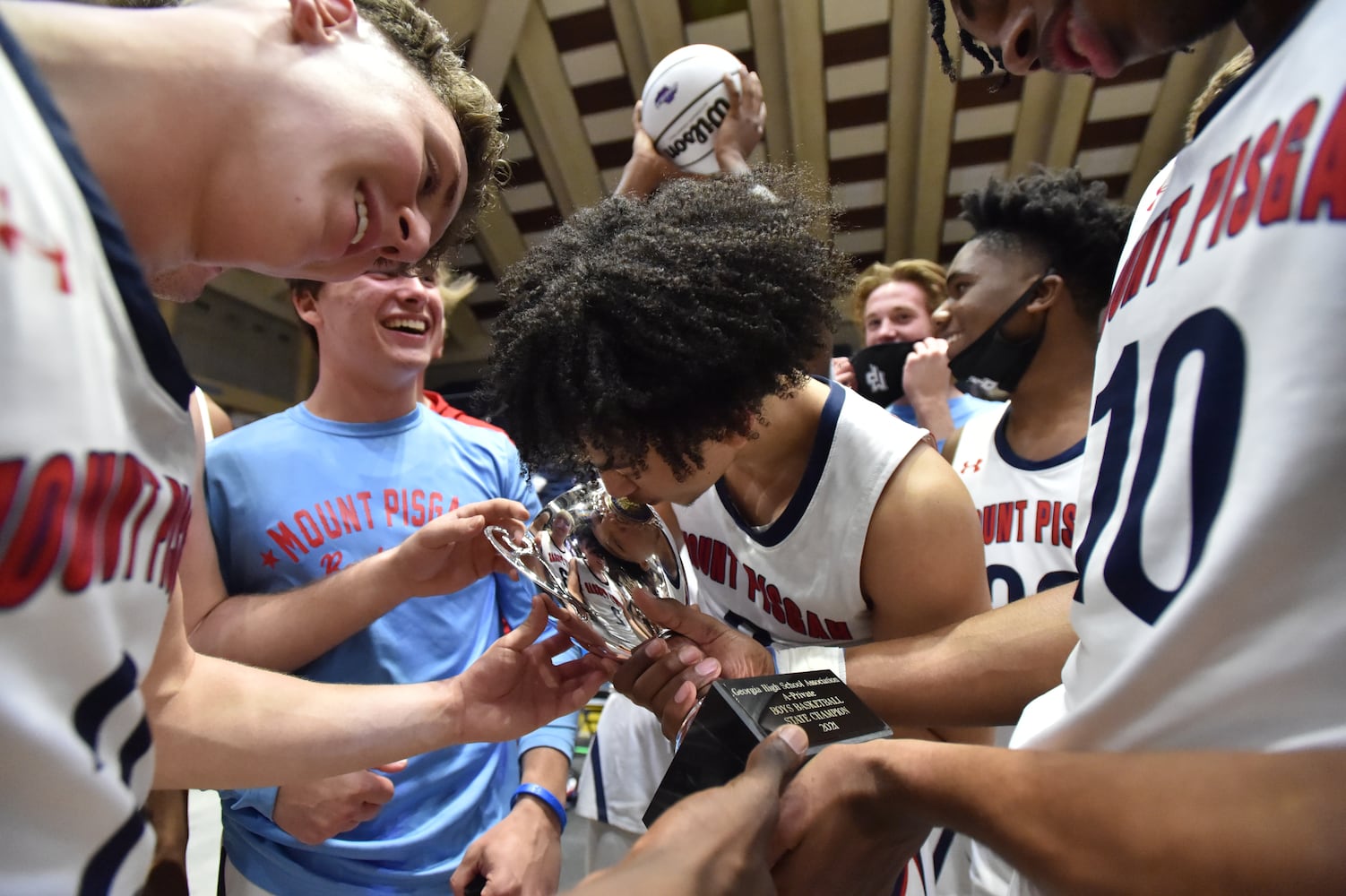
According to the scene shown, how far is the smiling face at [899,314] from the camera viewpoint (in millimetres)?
3422

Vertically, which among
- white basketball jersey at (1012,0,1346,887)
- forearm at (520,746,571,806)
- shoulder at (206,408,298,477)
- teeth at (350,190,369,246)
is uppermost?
white basketball jersey at (1012,0,1346,887)

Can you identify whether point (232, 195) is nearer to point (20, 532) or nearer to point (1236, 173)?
point (20, 532)

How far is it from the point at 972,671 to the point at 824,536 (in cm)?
34

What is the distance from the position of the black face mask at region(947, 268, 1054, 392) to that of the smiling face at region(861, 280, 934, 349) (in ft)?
3.66

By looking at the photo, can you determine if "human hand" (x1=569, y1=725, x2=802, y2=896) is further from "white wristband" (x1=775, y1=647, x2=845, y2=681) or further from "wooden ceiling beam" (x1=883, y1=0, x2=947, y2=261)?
"wooden ceiling beam" (x1=883, y1=0, x2=947, y2=261)

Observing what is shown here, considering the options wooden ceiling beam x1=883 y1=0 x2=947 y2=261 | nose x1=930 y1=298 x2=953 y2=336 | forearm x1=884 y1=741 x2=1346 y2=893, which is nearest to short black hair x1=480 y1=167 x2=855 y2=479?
forearm x1=884 y1=741 x2=1346 y2=893

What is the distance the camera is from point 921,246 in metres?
6.49

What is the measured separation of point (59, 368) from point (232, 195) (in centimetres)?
32

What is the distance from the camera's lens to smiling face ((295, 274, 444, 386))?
1.75m

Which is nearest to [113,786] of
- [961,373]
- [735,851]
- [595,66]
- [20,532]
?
[20,532]

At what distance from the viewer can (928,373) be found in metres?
2.71

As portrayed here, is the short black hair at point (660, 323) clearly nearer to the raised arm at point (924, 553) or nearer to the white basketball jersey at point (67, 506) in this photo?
the raised arm at point (924, 553)

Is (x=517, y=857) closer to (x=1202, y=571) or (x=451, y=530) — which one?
(x=451, y=530)

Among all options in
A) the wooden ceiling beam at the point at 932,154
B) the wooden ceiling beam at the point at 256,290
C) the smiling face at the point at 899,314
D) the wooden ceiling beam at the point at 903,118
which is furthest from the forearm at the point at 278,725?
the wooden ceiling beam at the point at 256,290
